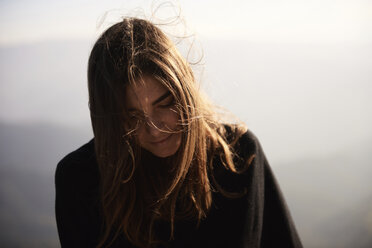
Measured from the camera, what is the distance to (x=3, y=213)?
57.8 inches

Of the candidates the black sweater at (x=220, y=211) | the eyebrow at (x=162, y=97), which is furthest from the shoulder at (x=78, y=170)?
the eyebrow at (x=162, y=97)

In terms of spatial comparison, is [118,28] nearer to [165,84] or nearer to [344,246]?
[165,84]

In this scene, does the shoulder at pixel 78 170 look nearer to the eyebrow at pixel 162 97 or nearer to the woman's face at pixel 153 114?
the woman's face at pixel 153 114

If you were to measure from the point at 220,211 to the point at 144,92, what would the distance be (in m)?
0.41

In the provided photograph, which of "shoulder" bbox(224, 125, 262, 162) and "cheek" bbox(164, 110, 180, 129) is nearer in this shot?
"cheek" bbox(164, 110, 180, 129)

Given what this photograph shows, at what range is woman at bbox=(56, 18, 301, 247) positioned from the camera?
0.77 m

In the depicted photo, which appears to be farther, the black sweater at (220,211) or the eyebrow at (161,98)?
the black sweater at (220,211)

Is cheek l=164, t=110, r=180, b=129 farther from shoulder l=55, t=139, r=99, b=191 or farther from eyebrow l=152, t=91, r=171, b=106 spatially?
shoulder l=55, t=139, r=99, b=191

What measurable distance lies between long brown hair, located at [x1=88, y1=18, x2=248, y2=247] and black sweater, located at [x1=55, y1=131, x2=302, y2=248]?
0.11ft

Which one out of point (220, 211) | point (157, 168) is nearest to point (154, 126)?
point (157, 168)

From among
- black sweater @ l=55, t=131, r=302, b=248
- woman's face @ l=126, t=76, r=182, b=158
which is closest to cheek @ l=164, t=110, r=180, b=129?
woman's face @ l=126, t=76, r=182, b=158

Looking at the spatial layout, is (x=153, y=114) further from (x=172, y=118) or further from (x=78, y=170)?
(x=78, y=170)

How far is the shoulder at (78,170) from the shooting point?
3.18 feet

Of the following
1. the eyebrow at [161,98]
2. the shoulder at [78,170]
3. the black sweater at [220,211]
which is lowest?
the black sweater at [220,211]
